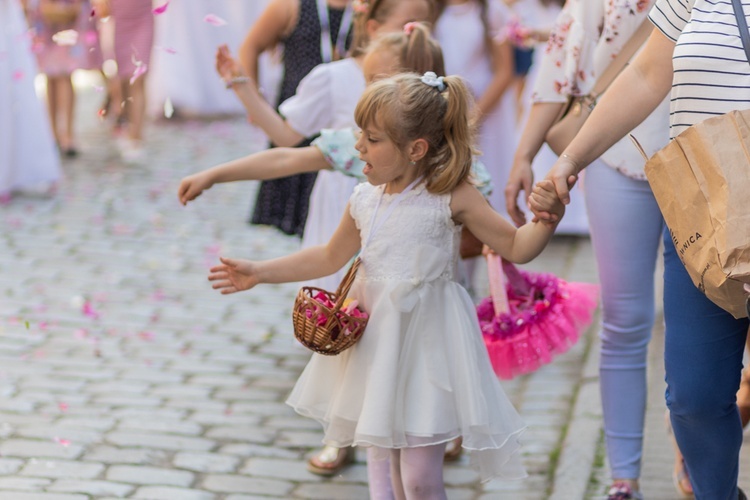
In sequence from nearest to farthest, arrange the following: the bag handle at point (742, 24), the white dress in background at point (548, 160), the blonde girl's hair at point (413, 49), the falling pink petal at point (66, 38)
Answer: the bag handle at point (742, 24) → the blonde girl's hair at point (413, 49) → the white dress in background at point (548, 160) → the falling pink petal at point (66, 38)

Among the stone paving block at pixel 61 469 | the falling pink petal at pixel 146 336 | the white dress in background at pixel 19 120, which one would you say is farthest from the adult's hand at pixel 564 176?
the white dress in background at pixel 19 120

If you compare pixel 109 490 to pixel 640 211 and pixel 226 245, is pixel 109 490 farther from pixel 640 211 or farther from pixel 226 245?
pixel 226 245

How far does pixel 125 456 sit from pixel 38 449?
325 millimetres

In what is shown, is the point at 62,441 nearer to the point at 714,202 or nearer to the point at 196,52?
the point at 714,202

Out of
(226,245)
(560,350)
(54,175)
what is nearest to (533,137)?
(560,350)

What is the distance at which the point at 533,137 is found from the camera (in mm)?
3820

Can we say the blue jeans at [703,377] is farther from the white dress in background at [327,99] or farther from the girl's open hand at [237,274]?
the white dress in background at [327,99]

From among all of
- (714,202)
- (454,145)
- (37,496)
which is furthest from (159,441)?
(714,202)

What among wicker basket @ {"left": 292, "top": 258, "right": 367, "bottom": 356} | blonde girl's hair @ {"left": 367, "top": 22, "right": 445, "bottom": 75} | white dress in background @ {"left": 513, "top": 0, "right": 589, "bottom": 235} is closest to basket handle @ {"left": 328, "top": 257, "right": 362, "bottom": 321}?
wicker basket @ {"left": 292, "top": 258, "right": 367, "bottom": 356}

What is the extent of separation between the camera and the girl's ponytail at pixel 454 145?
10.6 feet

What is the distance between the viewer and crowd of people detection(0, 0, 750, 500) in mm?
2934

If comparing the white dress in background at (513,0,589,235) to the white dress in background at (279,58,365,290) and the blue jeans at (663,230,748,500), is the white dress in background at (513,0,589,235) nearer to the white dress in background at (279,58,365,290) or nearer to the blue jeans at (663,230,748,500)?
the white dress in background at (279,58,365,290)

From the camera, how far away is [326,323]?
311cm

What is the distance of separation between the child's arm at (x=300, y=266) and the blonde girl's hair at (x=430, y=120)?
0.30 meters
